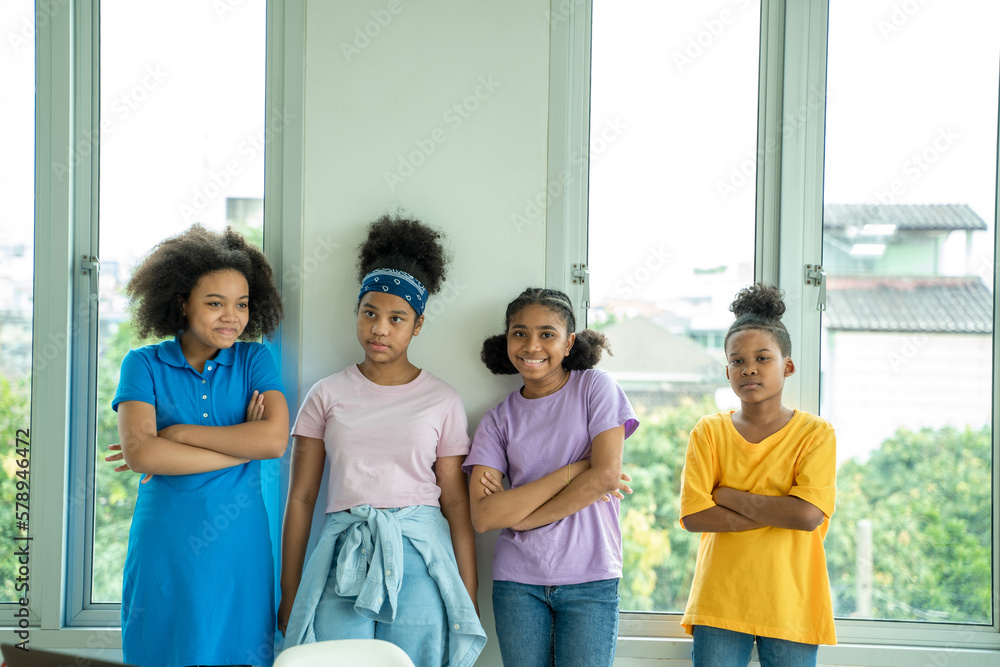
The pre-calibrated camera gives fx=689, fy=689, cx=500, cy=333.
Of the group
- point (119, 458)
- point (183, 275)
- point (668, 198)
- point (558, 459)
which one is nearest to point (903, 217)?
point (668, 198)

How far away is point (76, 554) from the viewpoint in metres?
2.35

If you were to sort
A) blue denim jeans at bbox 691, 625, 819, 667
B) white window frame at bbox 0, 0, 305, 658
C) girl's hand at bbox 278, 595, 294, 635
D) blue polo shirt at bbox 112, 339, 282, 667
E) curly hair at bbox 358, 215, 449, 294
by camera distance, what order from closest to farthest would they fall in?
blue polo shirt at bbox 112, 339, 282, 667
blue denim jeans at bbox 691, 625, 819, 667
girl's hand at bbox 278, 595, 294, 635
curly hair at bbox 358, 215, 449, 294
white window frame at bbox 0, 0, 305, 658

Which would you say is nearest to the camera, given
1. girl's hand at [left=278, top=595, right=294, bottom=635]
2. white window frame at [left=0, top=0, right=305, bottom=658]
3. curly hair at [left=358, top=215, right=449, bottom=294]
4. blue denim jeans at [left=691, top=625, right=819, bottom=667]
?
blue denim jeans at [left=691, top=625, right=819, bottom=667]

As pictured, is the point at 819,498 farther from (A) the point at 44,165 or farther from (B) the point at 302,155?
(A) the point at 44,165

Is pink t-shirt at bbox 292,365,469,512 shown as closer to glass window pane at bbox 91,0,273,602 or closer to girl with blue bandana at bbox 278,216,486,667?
girl with blue bandana at bbox 278,216,486,667

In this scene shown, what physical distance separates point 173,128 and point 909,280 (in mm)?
2615

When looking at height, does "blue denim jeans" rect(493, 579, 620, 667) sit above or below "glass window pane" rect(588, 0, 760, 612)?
below

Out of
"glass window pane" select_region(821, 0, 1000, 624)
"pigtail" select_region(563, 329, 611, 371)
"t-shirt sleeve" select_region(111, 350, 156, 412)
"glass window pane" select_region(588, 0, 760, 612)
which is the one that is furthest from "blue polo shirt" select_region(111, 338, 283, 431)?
"glass window pane" select_region(821, 0, 1000, 624)

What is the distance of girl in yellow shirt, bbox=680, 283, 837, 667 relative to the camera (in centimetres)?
196

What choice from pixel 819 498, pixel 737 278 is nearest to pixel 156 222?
pixel 737 278

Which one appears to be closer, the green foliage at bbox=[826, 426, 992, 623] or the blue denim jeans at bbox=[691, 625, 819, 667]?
the blue denim jeans at bbox=[691, 625, 819, 667]

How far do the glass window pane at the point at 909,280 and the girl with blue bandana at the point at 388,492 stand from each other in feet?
4.33

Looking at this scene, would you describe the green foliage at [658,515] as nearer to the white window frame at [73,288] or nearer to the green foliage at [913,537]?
the green foliage at [913,537]

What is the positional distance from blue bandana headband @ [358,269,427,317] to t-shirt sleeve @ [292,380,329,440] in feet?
1.10
